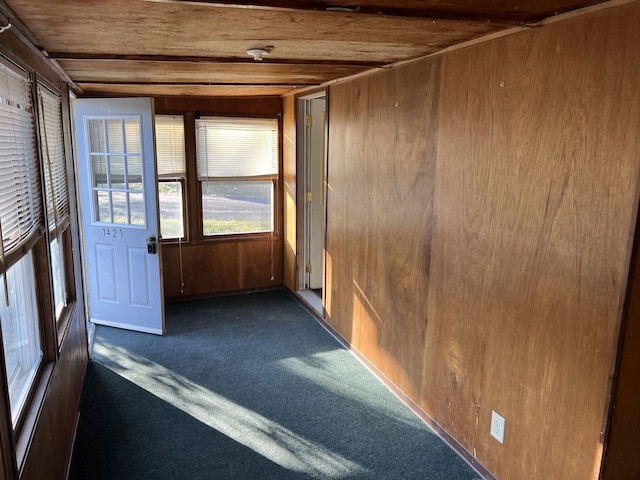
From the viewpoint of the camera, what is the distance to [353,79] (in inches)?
135

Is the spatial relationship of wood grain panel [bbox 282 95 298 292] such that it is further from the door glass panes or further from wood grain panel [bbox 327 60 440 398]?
the door glass panes

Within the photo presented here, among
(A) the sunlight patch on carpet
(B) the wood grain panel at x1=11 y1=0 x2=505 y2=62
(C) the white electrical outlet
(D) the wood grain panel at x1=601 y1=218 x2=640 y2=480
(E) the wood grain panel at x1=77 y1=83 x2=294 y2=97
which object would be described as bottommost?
(A) the sunlight patch on carpet

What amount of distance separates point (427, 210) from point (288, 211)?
2516 mm

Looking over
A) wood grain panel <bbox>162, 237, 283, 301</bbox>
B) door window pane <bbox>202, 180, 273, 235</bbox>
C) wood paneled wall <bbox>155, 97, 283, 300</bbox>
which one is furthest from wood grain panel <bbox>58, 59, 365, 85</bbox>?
wood grain panel <bbox>162, 237, 283, 301</bbox>

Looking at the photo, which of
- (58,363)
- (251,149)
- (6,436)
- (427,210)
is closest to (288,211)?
(251,149)

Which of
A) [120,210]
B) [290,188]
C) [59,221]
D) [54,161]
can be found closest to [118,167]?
[120,210]

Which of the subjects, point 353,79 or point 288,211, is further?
point 288,211

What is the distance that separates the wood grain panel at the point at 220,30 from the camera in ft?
5.35

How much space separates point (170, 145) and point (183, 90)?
2.42 feet

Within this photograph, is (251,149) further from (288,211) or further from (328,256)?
(328,256)

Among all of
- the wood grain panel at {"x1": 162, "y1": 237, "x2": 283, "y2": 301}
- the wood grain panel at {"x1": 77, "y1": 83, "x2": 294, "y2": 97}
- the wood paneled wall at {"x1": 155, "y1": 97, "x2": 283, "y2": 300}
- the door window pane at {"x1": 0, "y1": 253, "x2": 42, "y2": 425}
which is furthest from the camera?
the wood grain panel at {"x1": 162, "y1": 237, "x2": 283, "y2": 301}

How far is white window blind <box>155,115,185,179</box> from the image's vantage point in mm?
4621

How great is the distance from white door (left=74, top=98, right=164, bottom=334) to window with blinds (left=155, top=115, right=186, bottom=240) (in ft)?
1.94

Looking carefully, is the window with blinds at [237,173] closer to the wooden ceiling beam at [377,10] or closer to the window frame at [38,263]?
the window frame at [38,263]
